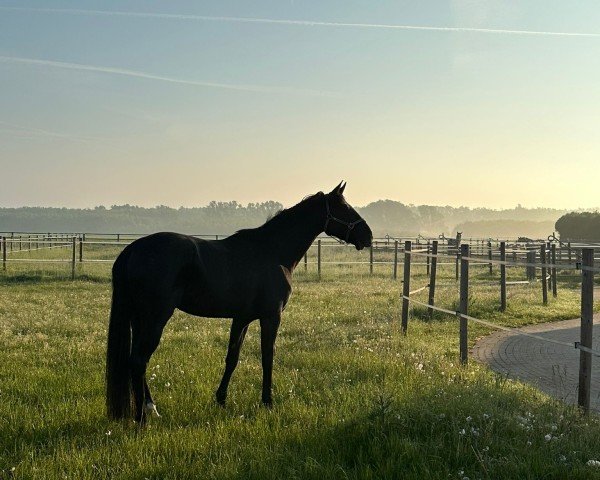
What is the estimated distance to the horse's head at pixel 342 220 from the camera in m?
6.97

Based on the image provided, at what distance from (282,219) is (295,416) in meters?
2.39

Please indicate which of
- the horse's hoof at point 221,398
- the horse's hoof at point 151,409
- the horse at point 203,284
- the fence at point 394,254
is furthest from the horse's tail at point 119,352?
the fence at point 394,254

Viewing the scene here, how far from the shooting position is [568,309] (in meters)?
17.0

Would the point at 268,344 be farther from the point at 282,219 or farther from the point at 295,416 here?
the point at 282,219

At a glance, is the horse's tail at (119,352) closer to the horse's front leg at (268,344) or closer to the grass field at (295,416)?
the grass field at (295,416)

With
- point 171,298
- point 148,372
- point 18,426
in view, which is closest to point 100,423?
point 18,426

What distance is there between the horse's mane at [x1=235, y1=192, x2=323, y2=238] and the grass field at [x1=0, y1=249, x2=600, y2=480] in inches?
76.9

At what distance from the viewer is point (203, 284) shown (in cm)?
571

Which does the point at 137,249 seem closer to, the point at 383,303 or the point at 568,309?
the point at 383,303

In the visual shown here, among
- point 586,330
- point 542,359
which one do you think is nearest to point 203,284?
point 586,330

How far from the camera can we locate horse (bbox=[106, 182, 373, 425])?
5355 millimetres

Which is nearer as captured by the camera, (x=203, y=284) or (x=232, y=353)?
(x=203, y=284)

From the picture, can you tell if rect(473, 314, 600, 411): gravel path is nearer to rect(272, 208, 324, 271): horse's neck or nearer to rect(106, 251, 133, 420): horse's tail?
rect(272, 208, 324, 271): horse's neck

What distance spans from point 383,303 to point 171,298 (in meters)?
11.3
